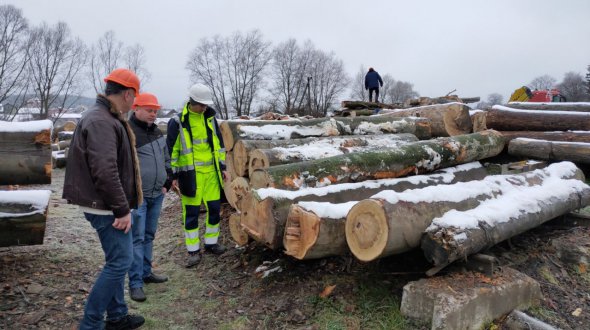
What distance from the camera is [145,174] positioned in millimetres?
3914

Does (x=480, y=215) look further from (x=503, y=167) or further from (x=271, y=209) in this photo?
(x=503, y=167)

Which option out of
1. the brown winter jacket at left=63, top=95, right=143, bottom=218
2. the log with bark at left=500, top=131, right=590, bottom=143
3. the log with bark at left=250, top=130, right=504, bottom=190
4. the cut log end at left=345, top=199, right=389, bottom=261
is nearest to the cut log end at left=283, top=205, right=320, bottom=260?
the cut log end at left=345, top=199, right=389, bottom=261

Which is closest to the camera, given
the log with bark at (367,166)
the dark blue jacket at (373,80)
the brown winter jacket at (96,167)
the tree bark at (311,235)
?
the brown winter jacket at (96,167)

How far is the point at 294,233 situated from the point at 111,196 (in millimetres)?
1478

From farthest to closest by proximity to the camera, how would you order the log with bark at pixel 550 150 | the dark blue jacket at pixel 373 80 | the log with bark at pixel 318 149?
the dark blue jacket at pixel 373 80 → the log with bark at pixel 550 150 → the log with bark at pixel 318 149

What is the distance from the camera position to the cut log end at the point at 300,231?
133 inches

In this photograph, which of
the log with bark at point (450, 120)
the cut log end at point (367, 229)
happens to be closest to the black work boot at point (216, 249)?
the cut log end at point (367, 229)

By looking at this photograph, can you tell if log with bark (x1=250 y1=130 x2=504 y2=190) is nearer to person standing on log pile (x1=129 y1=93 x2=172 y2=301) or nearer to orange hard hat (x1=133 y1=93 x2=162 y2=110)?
person standing on log pile (x1=129 y1=93 x2=172 y2=301)

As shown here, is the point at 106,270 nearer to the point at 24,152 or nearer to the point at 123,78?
the point at 123,78

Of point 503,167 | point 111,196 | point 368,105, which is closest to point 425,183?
point 503,167

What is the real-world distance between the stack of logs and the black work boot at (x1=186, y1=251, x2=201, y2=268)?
59.4 inches

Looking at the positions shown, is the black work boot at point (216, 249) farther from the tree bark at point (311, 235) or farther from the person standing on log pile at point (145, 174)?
the tree bark at point (311, 235)

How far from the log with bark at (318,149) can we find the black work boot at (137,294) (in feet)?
5.39

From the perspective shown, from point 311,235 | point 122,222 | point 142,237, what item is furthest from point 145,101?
point 311,235
